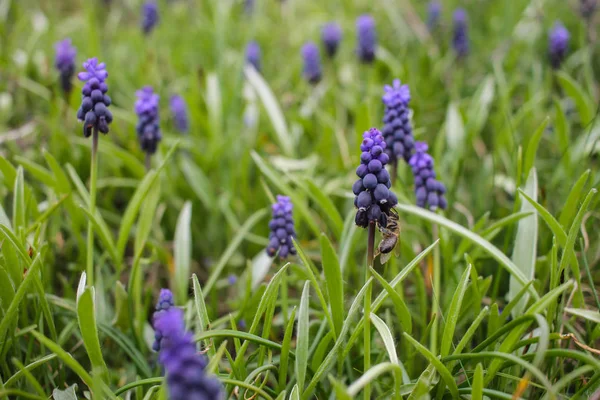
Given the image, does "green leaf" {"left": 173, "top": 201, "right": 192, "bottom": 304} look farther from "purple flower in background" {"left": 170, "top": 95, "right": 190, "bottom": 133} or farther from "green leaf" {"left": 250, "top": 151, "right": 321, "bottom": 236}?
"purple flower in background" {"left": 170, "top": 95, "right": 190, "bottom": 133}

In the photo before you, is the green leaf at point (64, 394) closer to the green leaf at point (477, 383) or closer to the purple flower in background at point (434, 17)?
the green leaf at point (477, 383)

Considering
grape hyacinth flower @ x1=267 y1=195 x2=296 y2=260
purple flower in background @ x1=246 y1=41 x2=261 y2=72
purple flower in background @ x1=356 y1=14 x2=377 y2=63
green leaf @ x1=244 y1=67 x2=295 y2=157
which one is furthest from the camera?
purple flower in background @ x1=246 y1=41 x2=261 y2=72

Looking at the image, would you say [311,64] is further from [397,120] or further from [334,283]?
[334,283]

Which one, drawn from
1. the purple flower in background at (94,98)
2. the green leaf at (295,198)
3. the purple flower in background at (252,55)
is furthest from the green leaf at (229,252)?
the purple flower in background at (252,55)

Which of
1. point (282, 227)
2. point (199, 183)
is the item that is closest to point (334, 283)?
point (282, 227)

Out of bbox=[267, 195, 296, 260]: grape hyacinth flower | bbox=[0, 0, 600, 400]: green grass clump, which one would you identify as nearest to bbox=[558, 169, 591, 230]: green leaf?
bbox=[0, 0, 600, 400]: green grass clump

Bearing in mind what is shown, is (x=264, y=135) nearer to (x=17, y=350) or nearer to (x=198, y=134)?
(x=198, y=134)

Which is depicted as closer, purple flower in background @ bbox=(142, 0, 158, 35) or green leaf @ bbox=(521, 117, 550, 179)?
green leaf @ bbox=(521, 117, 550, 179)
